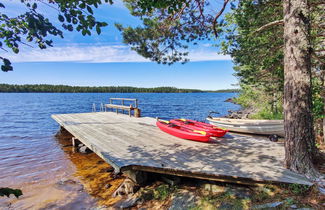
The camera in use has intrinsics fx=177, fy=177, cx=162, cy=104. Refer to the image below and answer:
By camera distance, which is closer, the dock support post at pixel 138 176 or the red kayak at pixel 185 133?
the dock support post at pixel 138 176

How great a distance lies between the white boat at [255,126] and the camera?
25.8 feet

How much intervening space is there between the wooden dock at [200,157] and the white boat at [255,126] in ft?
8.51

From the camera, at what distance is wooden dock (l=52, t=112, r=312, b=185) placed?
362 cm

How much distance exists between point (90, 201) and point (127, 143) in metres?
1.98

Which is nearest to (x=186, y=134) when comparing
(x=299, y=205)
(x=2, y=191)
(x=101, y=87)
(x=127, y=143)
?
(x=127, y=143)

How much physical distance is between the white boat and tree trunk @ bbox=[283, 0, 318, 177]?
474 cm

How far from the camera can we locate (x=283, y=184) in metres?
3.26

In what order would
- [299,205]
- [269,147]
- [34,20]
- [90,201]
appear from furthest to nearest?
[269,147] < [90,201] < [299,205] < [34,20]

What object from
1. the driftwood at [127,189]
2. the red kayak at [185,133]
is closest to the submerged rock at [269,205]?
the driftwood at [127,189]

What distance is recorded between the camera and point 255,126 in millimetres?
8531

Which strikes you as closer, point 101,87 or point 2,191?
point 2,191

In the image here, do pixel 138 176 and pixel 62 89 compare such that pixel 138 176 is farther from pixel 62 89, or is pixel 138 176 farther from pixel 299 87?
pixel 62 89

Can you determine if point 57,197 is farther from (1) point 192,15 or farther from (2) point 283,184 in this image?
(1) point 192,15

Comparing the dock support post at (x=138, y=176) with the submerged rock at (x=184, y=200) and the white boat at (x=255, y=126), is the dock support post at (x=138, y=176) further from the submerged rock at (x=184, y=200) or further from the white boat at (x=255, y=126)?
the white boat at (x=255, y=126)
